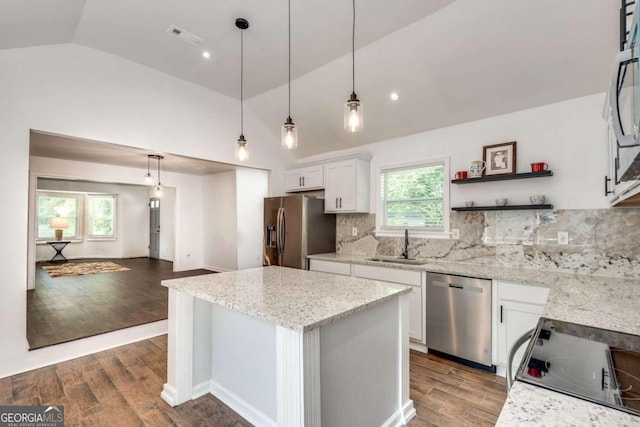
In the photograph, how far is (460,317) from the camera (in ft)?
9.04

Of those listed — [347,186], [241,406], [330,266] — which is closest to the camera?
[241,406]

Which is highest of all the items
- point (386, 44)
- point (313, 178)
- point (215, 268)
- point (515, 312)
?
point (386, 44)

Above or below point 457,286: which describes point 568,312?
above

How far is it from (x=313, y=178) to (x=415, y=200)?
1.54 m

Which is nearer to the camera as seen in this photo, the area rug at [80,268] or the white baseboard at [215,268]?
the white baseboard at [215,268]

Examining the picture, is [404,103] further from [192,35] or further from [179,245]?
[179,245]

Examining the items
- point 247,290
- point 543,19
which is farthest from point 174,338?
point 543,19

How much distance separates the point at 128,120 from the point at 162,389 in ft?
8.88

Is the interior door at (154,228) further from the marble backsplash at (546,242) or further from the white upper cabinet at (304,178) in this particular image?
the marble backsplash at (546,242)

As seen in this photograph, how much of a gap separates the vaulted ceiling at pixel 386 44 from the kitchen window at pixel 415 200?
0.55 meters

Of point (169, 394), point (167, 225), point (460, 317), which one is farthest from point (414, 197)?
point (167, 225)

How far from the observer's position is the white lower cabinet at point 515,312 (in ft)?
7.80

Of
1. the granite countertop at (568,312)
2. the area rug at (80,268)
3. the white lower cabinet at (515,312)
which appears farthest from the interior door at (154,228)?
the white lower cabinet at (515,312)

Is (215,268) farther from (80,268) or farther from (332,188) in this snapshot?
(332,188)
